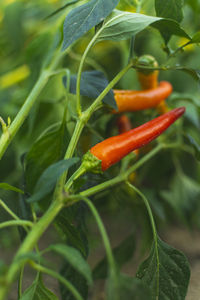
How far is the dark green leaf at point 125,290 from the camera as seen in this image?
34cm

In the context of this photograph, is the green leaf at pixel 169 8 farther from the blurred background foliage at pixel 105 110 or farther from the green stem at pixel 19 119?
the green stem at pixel 19 119

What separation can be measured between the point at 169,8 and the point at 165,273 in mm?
356

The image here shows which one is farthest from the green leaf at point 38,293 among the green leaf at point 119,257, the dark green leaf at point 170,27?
the dark green leaf at point 170,27

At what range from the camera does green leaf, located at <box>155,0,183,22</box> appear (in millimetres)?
480

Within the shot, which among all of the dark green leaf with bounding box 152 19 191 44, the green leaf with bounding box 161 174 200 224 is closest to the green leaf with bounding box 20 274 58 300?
the dark green leaf with bounding box 152 19 191 44

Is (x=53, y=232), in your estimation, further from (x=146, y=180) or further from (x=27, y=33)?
(x=27, y=33)

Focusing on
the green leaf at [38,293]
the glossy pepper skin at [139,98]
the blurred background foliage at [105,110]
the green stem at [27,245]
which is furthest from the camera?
the blurred background foliage at [105,110]

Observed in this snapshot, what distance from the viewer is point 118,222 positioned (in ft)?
3.22

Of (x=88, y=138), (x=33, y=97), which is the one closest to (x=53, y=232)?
(x=88, y=138)

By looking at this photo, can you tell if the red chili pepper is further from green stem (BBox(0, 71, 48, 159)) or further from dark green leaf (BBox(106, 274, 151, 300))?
dark green leaf (BBox(106, 274, 151, 300))

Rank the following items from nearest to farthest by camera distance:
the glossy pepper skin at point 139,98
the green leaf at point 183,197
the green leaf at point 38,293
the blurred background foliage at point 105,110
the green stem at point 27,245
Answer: the green stem at point 27,245 < the green leaf at point 38,293 < the glossy pepper skin at point 139,98 < the blurred background foliage at point 105,110 < the green leaf at point 183,197

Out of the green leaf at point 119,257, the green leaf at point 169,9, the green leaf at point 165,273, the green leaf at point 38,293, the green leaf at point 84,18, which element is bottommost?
the green leaf at point 119,257

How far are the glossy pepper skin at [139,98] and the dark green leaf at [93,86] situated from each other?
0.05m

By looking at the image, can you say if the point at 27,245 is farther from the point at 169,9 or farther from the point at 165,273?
the point at 169,9
